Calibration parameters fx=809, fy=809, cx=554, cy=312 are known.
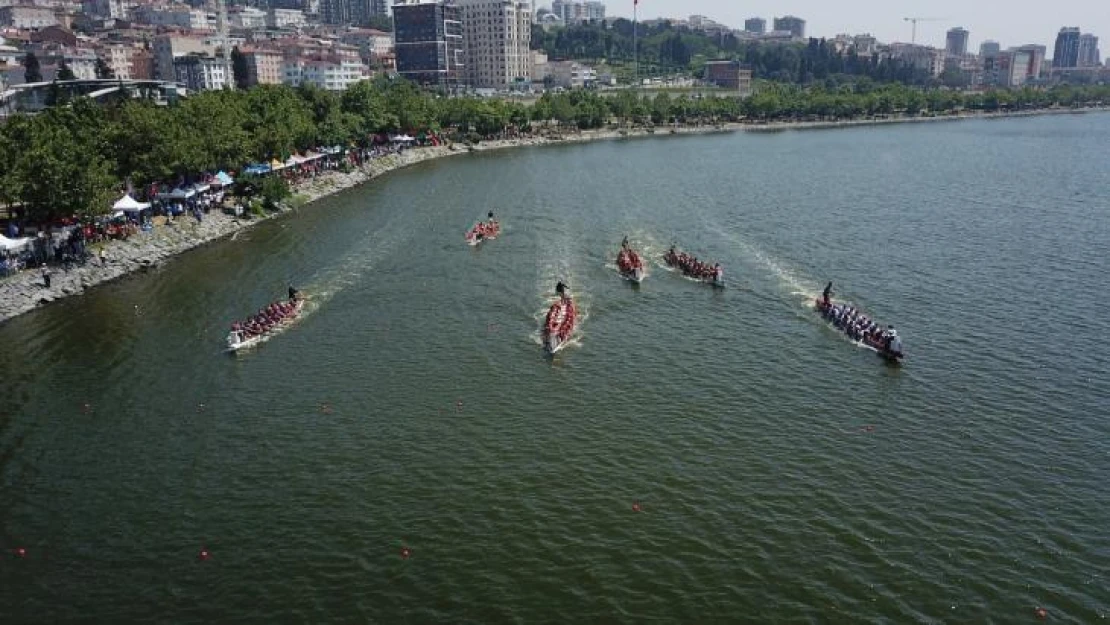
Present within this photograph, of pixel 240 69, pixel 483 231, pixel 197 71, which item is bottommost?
pixel 483 231

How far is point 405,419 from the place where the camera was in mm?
35969

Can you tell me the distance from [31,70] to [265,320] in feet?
440

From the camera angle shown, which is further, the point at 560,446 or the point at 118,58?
the point at 118,58

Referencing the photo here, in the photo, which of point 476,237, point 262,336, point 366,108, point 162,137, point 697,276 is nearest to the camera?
point 262,336

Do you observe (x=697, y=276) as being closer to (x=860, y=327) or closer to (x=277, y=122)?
(x=860, y=327)

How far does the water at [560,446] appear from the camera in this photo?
81.8 feet

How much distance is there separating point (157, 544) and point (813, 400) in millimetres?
27778

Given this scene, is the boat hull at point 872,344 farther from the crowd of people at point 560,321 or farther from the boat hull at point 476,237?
the boat hull at point 476,237

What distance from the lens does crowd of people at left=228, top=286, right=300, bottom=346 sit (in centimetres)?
4475

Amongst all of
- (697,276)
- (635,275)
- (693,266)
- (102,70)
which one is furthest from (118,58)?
(697,276)

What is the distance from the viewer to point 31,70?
481 feet

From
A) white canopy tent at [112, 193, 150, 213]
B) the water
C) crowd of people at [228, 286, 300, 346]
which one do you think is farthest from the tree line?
crowd of people at [228, 286, 300, 346]

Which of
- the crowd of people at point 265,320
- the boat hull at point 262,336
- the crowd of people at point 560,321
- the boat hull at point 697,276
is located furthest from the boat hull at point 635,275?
the crowd of people at point 265,320

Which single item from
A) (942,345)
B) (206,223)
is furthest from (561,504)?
(206,223)
